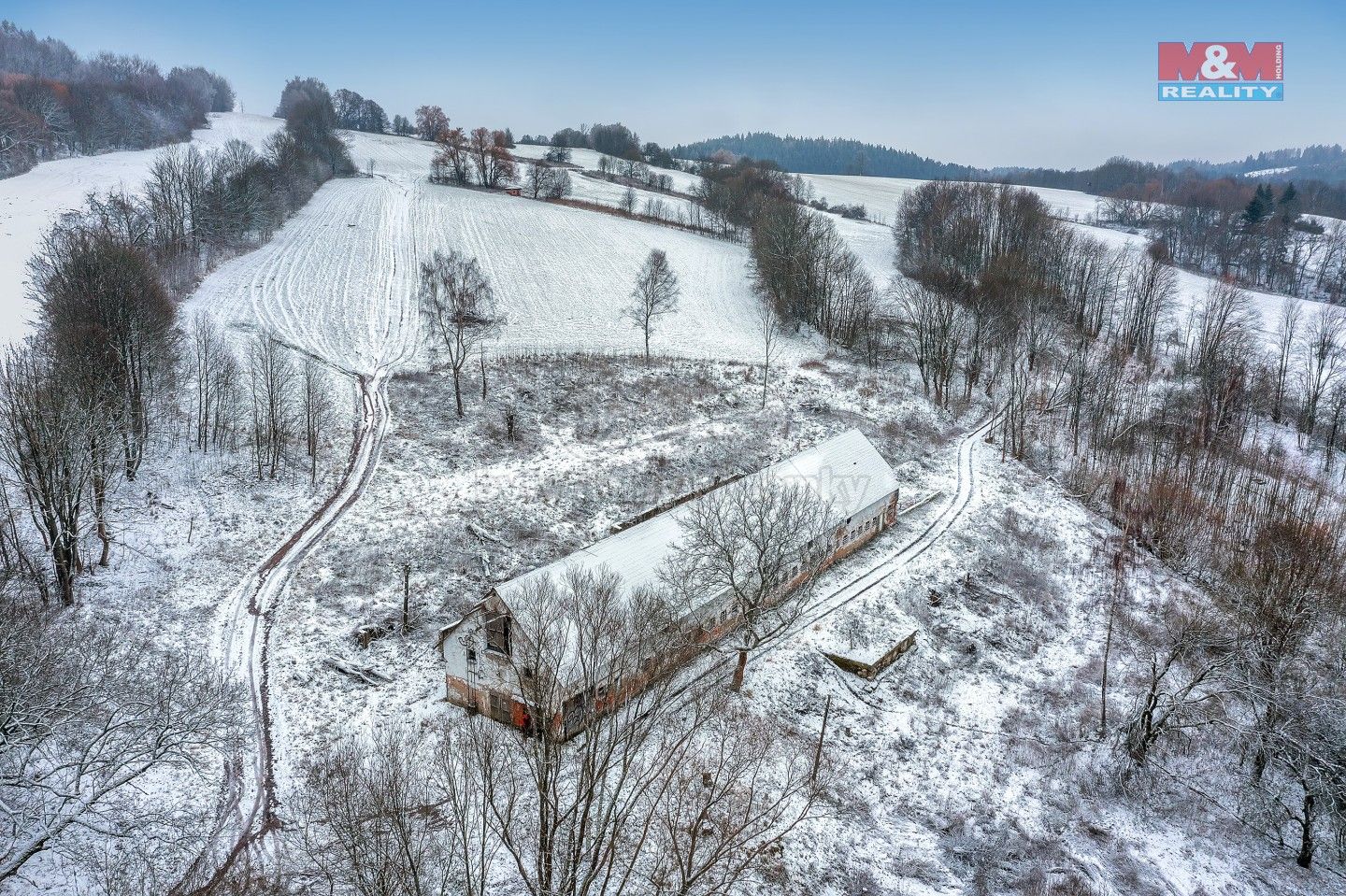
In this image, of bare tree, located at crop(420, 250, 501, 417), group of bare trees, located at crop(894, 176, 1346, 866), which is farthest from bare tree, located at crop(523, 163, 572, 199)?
bare tree, located at crop(420, 250, 501, 417)

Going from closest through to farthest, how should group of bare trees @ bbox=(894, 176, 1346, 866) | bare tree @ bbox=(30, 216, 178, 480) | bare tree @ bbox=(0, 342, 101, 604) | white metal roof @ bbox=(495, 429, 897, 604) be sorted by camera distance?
1. group of bare trees @ bbox=(894, 176, 1346, 866)
2. bare tree @ bbox=(0, 342, 101, 604)
3. white metal roof @ bbox=(495, 429, 897, 604)
4. bare tree @ bbox=(30, 216, 178, 480)

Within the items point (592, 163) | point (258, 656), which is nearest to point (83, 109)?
point (592, 163)

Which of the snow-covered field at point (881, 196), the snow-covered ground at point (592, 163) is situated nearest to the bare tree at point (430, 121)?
the snow-covered ground at point (592, 163)

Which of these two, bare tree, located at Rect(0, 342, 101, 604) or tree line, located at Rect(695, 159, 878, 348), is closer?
bare tree, located at Rect(0, 342, 101, 604)

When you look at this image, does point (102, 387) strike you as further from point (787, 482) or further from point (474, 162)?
point (474, 162)

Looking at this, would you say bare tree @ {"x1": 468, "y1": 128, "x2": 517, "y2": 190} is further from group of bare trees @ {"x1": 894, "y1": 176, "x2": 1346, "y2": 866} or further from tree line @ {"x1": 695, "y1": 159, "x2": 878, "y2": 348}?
group of bare trees @ {"x1": 894, "y1": 176, "x2": 1346, "y2": 866}

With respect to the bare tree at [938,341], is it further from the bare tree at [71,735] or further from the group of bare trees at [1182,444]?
the bare tree at [71,735]
